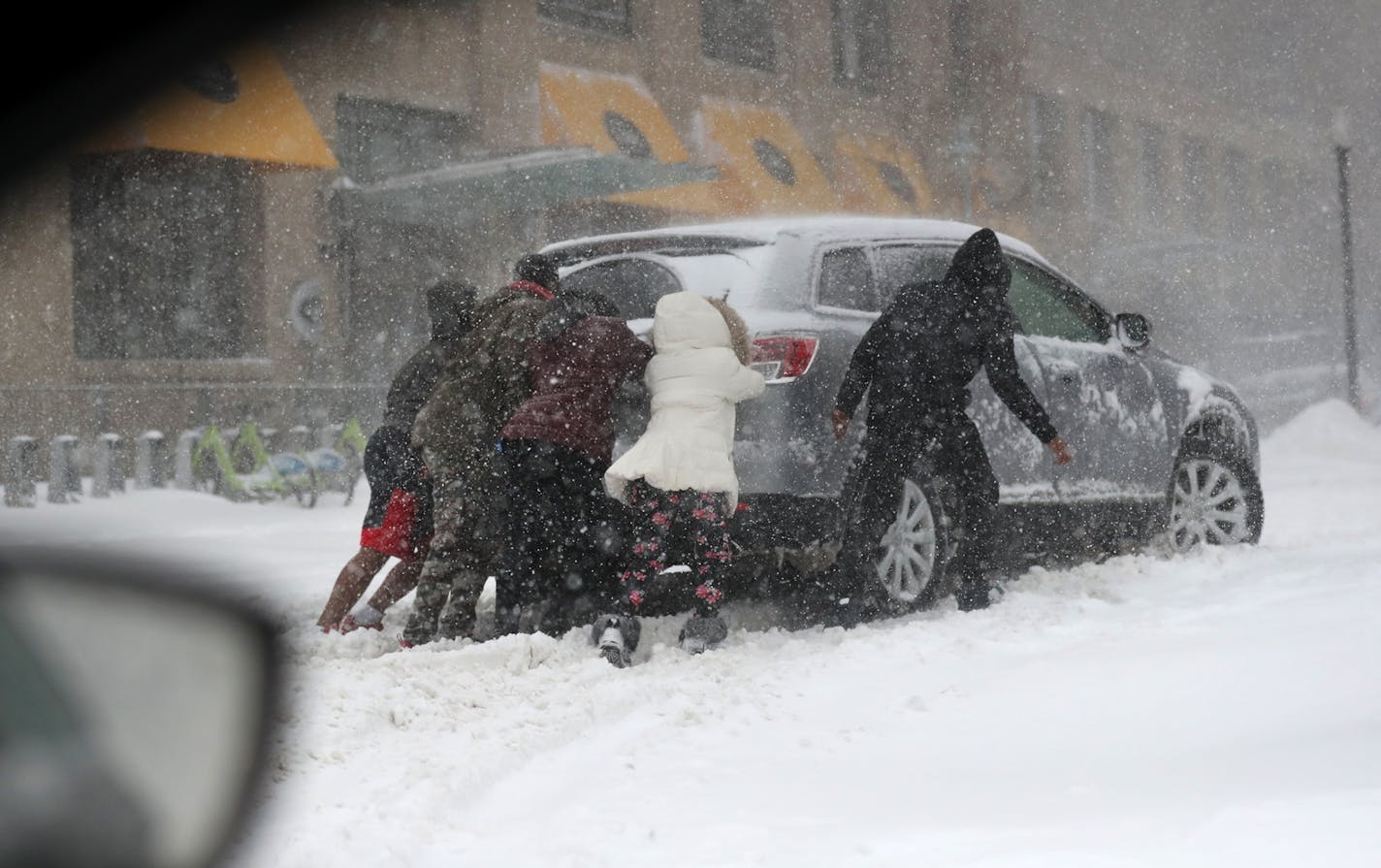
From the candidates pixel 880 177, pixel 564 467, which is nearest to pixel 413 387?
pixel 564 467

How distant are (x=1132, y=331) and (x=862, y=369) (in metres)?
2.05

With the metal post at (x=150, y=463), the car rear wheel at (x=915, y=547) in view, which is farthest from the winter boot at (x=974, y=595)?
the metal post at (x=150, y=463)

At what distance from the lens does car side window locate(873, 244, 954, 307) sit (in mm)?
6609

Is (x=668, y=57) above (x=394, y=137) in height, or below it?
above

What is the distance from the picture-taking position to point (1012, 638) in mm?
5664

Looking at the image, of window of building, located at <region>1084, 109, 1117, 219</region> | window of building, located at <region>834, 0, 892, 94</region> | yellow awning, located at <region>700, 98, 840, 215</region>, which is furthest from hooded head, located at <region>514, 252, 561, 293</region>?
window of building, located at <region>1084, 109, 1117, 219</region>

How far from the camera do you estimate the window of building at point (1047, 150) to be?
36.2 meters

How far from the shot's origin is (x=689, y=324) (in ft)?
18.5

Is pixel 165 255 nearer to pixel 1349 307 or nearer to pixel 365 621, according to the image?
pixel 365 621

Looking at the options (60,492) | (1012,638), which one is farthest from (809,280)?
(60,492)

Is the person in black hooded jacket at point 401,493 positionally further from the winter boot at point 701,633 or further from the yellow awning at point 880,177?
the yellow awning at point 880,177

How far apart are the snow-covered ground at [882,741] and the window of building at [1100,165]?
3326cm

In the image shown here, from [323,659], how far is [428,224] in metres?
15.9

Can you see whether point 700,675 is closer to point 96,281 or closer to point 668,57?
point 96,281
